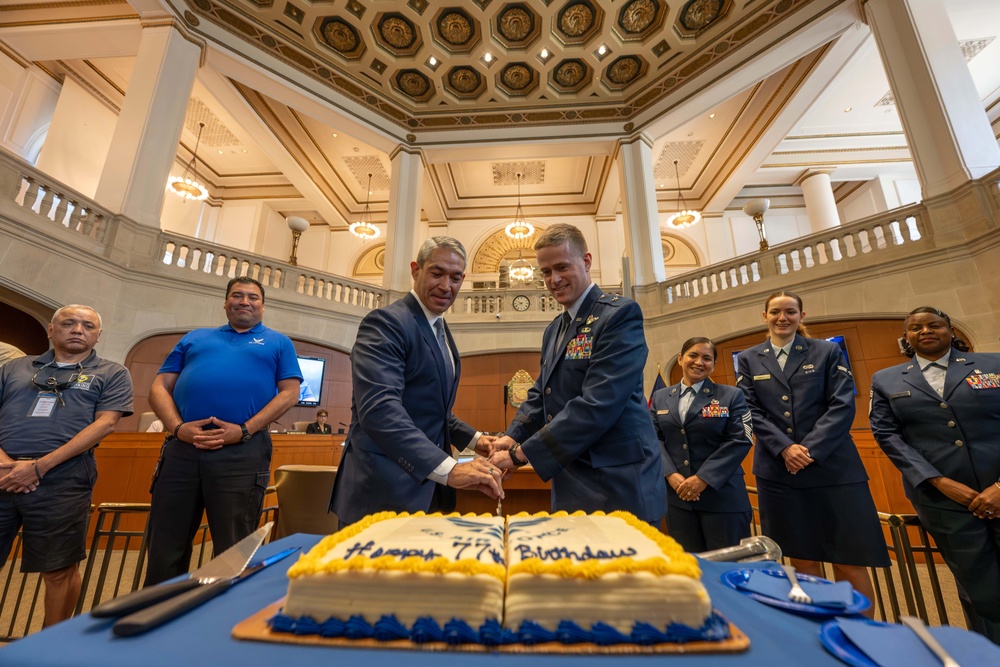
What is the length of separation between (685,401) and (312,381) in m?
7.01

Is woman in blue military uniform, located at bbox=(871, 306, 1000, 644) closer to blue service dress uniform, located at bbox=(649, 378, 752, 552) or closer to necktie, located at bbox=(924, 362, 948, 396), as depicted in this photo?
necktie, located at bbox=(924, 362, 948, 396)

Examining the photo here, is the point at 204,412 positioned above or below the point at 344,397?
below

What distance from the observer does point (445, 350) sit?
1.55 metres

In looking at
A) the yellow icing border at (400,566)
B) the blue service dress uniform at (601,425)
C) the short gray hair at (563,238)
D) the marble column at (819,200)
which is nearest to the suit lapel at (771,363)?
the blue service dress uniform at (601,425)

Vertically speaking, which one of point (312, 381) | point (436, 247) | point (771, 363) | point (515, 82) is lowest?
point (771, 363)

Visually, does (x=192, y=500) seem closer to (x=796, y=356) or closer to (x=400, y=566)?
(x=400, y=566)

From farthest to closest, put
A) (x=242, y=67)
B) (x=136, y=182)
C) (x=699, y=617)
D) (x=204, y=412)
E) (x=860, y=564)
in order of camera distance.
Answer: (x=242, y=67) → (x=136, y=182) → (x=204, y=412) → (x=860, y=564) → (x=699, y=617)

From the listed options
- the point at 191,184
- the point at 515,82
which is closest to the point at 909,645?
the point at 515,82

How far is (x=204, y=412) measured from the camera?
1.92 m

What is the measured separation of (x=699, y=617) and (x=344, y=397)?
8327 mm

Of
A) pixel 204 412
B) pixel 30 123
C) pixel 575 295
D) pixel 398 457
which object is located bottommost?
pixel 398 457

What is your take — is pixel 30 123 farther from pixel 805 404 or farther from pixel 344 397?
pixel 805 404

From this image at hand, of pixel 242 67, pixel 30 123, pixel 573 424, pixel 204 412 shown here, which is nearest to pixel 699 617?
pixel 573 424

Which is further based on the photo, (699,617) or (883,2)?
(883,2)
